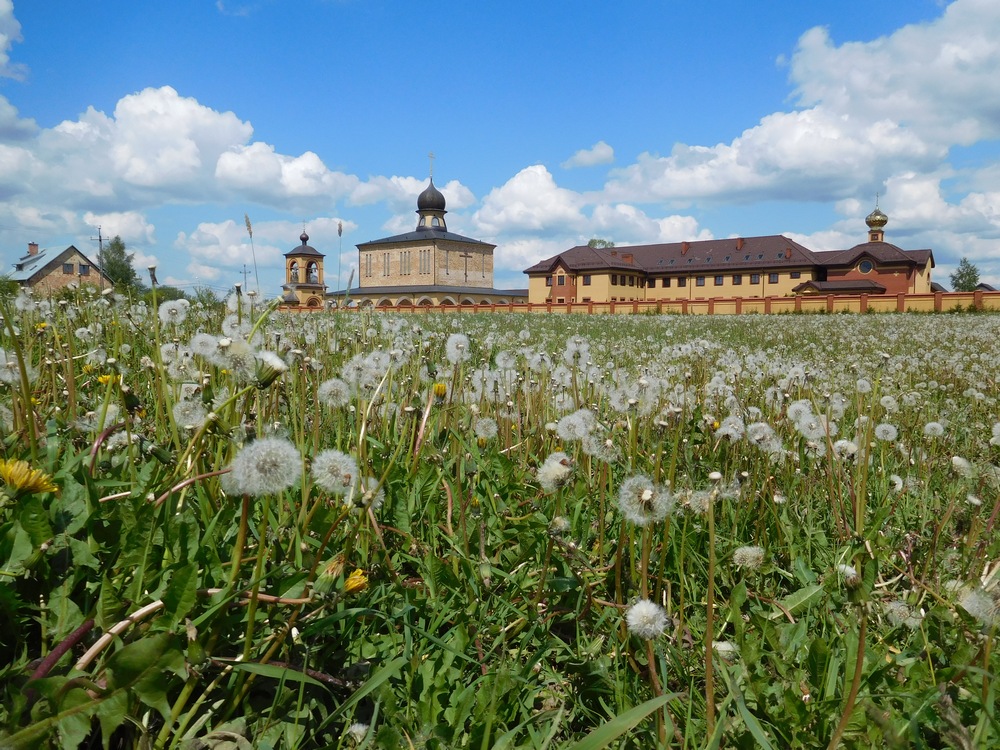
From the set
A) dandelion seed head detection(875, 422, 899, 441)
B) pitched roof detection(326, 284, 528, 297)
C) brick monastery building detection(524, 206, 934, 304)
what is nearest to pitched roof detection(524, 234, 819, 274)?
brick monastery building detection(524, 206, 934, 304)

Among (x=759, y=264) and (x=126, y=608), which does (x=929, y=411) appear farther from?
(x=759, y=264)

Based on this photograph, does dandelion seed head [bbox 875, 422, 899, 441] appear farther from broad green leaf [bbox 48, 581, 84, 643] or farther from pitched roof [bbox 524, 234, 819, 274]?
pitched roof [bbox 524, 234, 819, 274]

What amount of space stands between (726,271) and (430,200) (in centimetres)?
4453

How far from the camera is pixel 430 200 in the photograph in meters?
95.9

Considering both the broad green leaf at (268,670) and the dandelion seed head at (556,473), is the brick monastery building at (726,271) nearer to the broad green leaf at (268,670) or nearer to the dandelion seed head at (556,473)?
the dandelion seed head at (556,473)

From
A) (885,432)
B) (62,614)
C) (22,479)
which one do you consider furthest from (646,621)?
(885,432)

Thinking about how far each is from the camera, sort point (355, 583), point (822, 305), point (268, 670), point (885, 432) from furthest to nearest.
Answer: point (822, 305), point (885, 432), point (355, 583), point (268, 670)

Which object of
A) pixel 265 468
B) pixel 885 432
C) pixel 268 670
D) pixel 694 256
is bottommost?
pixel 268 670

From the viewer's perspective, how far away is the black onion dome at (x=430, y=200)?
95.9 metres

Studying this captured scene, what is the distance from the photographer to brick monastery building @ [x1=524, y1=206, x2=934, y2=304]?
71250 millimetres

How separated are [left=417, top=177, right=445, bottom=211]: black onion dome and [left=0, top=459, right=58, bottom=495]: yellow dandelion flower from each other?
98.3 m

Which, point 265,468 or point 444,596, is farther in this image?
point 444,596

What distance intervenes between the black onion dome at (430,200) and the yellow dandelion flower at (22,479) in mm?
98320

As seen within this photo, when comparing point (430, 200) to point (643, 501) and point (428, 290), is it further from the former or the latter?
point (643, 501)
